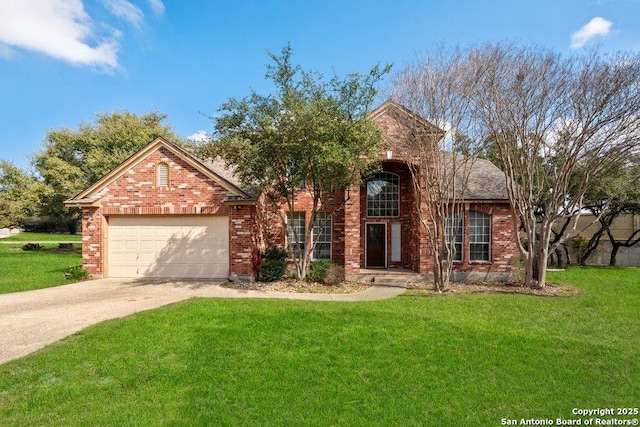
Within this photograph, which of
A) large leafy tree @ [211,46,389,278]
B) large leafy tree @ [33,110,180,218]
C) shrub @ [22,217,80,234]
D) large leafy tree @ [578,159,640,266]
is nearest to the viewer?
large leafy tree @ [211,46,389,278]

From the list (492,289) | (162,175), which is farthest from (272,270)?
(492,289)

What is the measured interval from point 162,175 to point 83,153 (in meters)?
17.7

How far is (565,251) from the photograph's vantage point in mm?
20688

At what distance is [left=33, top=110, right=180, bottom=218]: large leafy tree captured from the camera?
23.4 metres

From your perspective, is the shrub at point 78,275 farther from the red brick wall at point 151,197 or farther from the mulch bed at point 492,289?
A: the mulch bed at point 492,289

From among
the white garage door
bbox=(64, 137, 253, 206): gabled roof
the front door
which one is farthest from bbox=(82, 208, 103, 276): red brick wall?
the front door

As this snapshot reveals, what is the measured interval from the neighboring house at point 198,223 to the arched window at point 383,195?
69.4 inches

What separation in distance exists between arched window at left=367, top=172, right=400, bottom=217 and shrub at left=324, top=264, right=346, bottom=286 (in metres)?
3.80

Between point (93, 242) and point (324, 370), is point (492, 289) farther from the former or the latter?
point (93, 242)

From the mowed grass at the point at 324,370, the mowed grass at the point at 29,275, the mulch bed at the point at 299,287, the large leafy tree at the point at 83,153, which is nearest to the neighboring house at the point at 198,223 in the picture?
the mulch bed at the point at 299,287

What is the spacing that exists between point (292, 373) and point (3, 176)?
34917 mm

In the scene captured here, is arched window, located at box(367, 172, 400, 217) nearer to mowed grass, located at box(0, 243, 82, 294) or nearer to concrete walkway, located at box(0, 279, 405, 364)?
concrete walkway, located at box(0, 279, 405, 364)

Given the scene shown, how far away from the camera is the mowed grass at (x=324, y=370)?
12.3 feet

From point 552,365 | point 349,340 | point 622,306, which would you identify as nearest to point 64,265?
point 349,340
